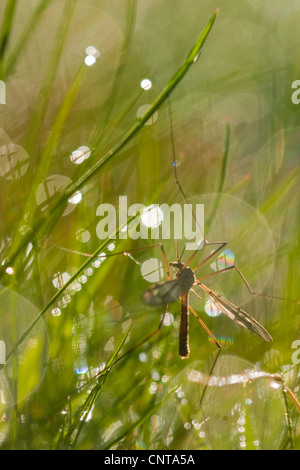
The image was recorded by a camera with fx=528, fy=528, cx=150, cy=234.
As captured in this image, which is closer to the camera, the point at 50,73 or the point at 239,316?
the point at 50,73

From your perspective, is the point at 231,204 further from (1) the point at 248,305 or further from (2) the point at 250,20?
(2) the point at 250,20

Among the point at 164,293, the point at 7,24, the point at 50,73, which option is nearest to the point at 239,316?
the point at 164,293

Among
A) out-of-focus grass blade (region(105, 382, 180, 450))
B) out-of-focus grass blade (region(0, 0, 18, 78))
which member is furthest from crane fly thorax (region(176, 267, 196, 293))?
out-of-focus grass blade (region(0, 0, 18, 78))

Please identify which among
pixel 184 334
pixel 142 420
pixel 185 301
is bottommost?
pixel 142 420

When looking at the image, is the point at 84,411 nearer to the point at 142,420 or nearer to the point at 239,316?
the point at 142,420

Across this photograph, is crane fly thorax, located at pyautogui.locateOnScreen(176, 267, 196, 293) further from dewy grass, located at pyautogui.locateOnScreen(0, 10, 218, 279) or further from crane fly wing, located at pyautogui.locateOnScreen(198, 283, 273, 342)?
dewy grass, located at pyautogui.locateOnScreen(0, 10, 218, 279)

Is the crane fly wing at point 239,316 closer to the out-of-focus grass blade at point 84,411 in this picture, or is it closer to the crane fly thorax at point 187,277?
the crane fly thorax at point 187,277

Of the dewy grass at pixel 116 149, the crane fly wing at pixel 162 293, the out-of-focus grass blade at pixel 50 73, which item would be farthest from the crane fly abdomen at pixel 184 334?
the out-of-focus grass blade at pixel 50 73
